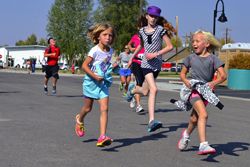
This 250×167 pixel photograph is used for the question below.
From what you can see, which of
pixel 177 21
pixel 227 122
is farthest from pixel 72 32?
pixel 227 122

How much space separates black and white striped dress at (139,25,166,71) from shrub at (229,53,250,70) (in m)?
20.1

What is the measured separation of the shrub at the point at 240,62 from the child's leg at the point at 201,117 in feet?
72.3

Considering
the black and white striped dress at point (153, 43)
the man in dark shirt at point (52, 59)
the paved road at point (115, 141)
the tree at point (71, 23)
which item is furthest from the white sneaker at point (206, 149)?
the tree at point (71, 23)

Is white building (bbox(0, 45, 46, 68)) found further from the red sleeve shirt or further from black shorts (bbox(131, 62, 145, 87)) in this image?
black shorts (bbox(131, 62, 145, 87))

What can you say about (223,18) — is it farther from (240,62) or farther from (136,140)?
(136,140)

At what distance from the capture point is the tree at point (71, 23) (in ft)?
251

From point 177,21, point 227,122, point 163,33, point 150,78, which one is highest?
point 177,21

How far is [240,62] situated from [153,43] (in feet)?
67.5

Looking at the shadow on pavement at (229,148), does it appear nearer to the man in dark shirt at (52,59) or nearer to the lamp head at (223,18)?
the man in dark shirt at (52,59)

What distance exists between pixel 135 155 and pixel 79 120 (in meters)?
1.21

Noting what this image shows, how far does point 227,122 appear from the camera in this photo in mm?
9992

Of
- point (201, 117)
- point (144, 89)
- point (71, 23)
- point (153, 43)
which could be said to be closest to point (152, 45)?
point (153, 43)

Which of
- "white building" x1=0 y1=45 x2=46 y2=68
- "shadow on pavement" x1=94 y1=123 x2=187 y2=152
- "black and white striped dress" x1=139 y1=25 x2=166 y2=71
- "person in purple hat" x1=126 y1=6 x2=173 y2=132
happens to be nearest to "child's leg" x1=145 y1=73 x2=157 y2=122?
"person in purple hat" x1=126 y1=6 x2=173 y2=132

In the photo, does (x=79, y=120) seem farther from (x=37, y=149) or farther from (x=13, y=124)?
(x=13, y=124)
